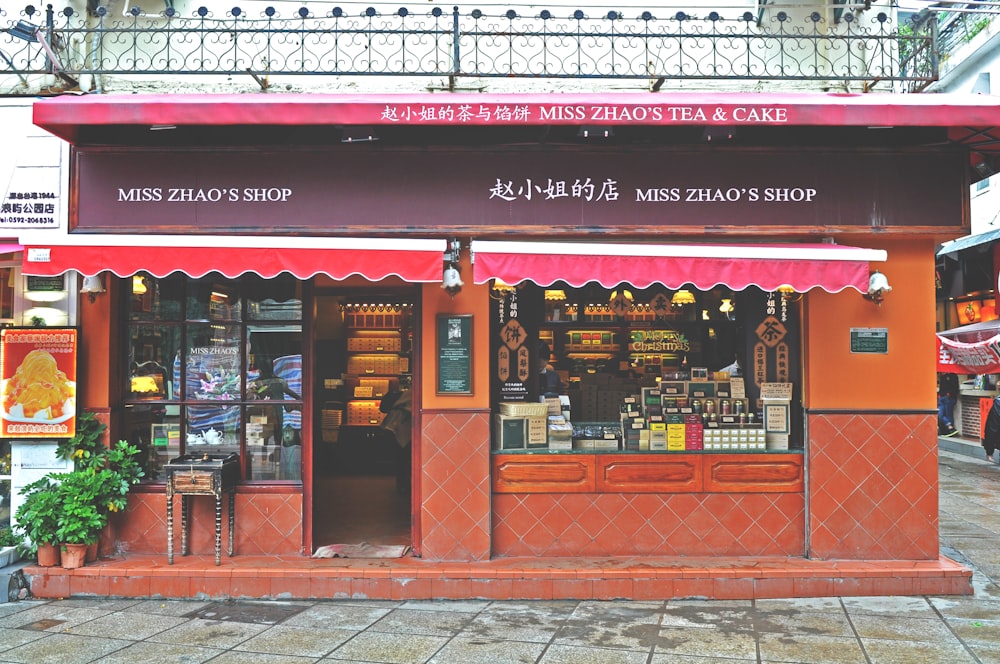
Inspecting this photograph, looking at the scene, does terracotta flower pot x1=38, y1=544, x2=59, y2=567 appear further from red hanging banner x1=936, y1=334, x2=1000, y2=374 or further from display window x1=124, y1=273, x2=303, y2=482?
red hanging banner x1=936, y1=334, x2=1000, y2=374

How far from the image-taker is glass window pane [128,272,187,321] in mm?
7805

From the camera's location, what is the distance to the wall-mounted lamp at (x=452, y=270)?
711 centimetres

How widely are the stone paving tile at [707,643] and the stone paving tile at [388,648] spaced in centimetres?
164

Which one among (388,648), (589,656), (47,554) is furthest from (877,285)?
(47,554)

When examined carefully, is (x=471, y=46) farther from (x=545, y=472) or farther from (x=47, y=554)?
(x=47, y=554)

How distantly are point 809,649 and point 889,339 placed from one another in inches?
125

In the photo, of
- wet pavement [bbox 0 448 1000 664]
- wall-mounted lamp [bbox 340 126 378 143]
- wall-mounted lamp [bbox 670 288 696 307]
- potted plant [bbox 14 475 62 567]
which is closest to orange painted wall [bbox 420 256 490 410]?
wall-mounted lamp [bbox 340 126 378 143]

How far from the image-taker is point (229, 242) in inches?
261

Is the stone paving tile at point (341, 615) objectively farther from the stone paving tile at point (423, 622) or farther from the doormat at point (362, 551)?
the doormat at point (362, 551)

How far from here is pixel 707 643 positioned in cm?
587

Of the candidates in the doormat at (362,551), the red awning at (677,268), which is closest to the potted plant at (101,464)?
the doormat at (362,551)

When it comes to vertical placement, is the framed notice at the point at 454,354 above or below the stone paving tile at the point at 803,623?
above

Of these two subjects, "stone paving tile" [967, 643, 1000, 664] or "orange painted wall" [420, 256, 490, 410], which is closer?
"stone paving tile" [967, 643, 1000, 664]

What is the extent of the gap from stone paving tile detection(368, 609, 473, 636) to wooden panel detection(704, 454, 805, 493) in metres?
2.67
